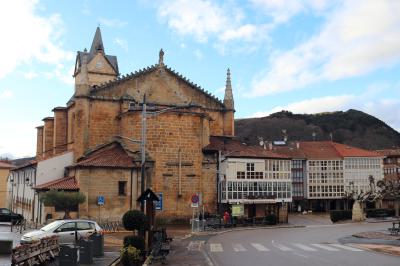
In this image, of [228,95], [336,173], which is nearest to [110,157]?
[228,95]

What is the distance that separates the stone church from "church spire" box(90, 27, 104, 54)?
1811 cm

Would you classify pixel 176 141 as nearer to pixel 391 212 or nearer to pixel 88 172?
pixel 88 172

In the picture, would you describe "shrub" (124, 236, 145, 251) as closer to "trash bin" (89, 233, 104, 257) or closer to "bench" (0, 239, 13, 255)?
"trash bin" (89, 233, 104, 257)

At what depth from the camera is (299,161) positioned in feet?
278

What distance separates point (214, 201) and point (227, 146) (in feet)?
19.7

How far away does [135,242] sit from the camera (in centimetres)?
1939

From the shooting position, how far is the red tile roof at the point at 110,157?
42094 mm

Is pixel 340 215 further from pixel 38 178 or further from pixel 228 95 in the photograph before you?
pixel 38 178

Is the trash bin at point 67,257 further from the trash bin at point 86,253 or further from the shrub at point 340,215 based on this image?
the shrub at point 340,215

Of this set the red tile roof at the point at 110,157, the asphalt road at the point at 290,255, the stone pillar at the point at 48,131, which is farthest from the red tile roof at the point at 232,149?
the asphalt road at the point at 290,255

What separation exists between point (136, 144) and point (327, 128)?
127879 mm

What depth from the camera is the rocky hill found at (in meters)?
150

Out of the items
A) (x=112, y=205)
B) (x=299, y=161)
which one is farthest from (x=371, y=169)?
(x=112, y=205)

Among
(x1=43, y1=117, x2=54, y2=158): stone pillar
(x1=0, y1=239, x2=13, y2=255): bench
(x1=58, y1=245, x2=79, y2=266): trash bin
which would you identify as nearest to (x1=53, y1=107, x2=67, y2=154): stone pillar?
(x1=43, y1=117, x2=54, y2=158): stone pillar
